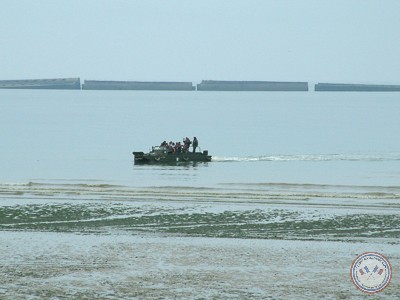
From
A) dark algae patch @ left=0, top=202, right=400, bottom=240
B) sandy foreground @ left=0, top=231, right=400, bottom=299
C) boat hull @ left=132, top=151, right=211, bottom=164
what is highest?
boat hull @ left=132, top=151, right=211, bottom=164

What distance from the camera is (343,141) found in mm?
132125

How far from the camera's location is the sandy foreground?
22.5m

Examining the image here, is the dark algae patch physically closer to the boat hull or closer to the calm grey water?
the calm grey water

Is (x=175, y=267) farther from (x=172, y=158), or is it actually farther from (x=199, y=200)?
(x=172, y=158)

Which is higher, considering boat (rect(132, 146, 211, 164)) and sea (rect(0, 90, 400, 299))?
boat (rect(132, 146, 211, 164))

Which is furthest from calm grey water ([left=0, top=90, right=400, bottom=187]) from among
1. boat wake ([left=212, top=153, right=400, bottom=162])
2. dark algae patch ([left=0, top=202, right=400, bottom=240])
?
dark algae patch ([left=0, top=202, right=400, bottom=240])

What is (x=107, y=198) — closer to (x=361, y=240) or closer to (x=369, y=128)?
(x=361, y=240)

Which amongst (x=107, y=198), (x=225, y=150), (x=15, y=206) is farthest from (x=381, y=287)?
(x=225, y=150)

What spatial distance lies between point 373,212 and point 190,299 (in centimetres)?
1875

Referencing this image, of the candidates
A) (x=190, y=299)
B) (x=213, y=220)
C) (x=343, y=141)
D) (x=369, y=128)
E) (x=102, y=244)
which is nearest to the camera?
(x=190, y=299)

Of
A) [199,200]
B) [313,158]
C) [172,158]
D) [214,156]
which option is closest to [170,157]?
[172,158]

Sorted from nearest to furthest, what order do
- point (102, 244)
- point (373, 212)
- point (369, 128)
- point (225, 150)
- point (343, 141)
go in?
1. point (102, 244)
2. point (373, 212)
3. point (225, 150)
4. point (343, 141)
5. point (369, 128)

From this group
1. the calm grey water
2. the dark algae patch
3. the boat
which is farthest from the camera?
the boat

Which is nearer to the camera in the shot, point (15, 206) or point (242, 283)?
point (242, 283)
